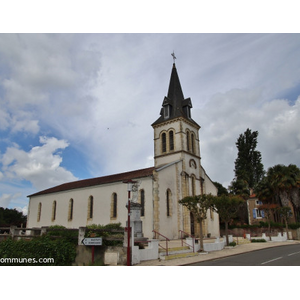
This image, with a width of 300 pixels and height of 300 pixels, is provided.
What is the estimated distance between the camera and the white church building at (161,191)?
24.5m

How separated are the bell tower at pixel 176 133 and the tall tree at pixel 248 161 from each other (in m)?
17.8

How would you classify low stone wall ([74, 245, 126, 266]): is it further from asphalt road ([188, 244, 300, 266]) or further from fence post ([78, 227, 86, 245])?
asphalt road ([188, 244, 300, 266])

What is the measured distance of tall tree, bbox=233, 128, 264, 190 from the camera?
46312mm

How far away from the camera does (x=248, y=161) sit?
159 ft

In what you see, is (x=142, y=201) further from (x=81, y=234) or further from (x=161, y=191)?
(x=81, y=234)

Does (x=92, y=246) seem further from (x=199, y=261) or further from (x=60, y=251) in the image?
(x=199, y=261)

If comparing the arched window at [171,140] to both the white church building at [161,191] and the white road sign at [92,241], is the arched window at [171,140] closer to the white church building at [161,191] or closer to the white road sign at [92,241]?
the white church building at [161,191]

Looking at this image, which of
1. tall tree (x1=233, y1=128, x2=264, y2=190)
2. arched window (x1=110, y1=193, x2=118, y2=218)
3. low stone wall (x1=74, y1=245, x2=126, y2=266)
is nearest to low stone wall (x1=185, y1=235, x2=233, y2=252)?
low stone wall (x1=74, y1=245, x2=126, y2=266)

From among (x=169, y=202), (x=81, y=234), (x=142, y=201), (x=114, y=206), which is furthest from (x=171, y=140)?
(x=81, y=234)

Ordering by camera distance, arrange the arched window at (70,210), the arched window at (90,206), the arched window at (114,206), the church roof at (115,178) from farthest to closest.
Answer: the arched window at (70,210)
the arched window at (90,206)
the arched window at (114,206)
the church roof at (115,178)

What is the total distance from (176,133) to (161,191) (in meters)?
7.85

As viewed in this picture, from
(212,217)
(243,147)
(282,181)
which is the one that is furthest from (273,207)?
(243,147)

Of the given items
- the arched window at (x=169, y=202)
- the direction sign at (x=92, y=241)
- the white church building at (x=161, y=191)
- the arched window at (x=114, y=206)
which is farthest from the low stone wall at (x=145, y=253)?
the arched window at (x=114, y=206)

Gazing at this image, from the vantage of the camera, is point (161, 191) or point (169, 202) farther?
point (169, 202)
